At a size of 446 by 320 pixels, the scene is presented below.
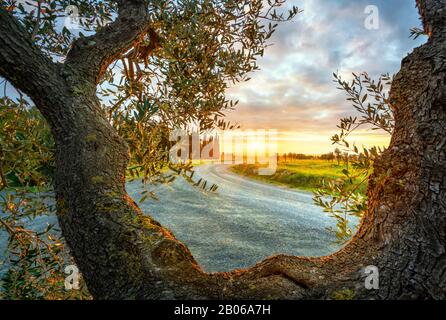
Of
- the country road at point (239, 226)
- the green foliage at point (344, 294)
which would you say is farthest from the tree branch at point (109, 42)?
the country road at point (239, 226)

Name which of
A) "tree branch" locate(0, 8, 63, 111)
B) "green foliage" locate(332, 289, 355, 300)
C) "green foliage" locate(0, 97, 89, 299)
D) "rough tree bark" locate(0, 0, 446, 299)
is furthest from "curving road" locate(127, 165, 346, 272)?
"tree branch" locate(0, 8, 63, 111)

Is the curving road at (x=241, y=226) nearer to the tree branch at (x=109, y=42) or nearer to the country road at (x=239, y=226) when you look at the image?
the country road at (x=239, y=226)

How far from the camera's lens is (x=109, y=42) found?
250 cm

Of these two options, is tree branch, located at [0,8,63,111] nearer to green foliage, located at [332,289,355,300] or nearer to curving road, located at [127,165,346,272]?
green foliage, located at [332,289,355,300]

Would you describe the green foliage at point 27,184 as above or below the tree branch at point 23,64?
below

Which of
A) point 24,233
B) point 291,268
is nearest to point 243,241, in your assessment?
point 24,233

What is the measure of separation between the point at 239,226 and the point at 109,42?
30.1 ft

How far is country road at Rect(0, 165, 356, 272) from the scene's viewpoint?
803cm

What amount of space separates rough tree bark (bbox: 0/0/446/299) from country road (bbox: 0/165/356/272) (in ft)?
14.7

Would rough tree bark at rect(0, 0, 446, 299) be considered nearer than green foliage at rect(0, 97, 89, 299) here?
Yes

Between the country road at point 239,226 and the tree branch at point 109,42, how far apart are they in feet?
13.5

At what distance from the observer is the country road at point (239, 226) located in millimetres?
8031

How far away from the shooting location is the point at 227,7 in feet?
11.9
